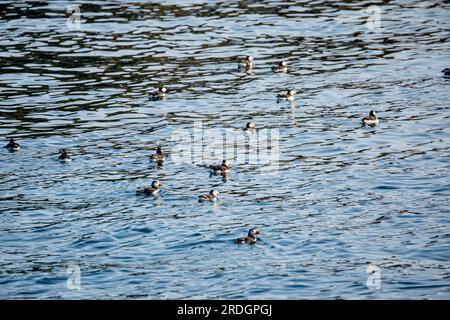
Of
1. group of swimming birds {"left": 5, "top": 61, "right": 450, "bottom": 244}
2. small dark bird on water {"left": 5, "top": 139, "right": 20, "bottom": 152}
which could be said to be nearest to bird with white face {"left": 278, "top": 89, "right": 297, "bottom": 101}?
group of swimming birds {"left": 5, "top": 61, "right": 450, "bottom": 244}

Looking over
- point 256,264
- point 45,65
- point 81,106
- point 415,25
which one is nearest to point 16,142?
point 81,106

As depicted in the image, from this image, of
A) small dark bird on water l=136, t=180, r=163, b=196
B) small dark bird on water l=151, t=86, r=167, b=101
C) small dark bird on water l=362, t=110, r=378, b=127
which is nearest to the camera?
small dark bird on water l=136, t=180, r=163, b=196

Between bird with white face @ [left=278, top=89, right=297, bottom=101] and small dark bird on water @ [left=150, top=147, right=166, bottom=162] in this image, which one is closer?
small dark bird on water @ [left=150, top=147, right=166, bottom=162]

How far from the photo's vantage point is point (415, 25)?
50812 mm

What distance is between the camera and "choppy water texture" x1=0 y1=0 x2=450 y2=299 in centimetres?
2562

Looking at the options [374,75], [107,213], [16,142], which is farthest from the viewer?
[374,75]

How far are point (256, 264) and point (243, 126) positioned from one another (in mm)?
12182

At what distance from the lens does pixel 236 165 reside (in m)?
33.9

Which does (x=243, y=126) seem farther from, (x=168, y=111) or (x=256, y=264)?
(x=256, y=264)

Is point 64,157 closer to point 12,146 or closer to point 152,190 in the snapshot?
point 12,146

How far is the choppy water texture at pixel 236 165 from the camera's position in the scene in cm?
2562

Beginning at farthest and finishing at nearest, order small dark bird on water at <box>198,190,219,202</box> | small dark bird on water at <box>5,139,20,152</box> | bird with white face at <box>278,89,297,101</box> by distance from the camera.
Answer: bird with white face at <box>278,89,297,101</box> → small dark bird on water at <box>5,139,20,152</box> → small dark bird on water at <box>198,190,219,202</box>

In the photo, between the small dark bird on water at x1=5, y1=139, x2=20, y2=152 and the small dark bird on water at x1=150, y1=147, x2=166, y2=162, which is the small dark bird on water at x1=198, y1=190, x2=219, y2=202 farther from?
the small dark bird on water at x1=5, y1=139, x2=20, y2=152

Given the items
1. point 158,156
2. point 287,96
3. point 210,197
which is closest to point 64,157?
point 158,156
